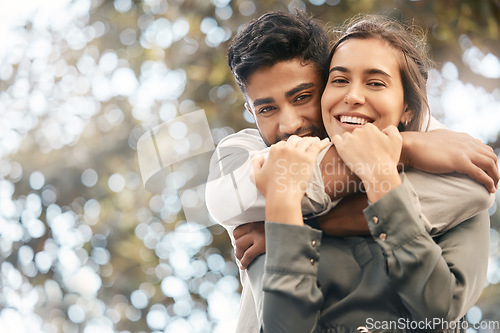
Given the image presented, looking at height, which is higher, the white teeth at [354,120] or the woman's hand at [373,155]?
the woman's hand at [373,155]

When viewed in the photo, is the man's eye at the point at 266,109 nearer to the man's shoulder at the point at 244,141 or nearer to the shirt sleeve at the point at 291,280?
the man's shoulder at the point at 244,141

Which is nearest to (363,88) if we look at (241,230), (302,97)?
(302,97)

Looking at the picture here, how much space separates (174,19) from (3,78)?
87cm

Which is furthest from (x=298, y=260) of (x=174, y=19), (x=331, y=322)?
(x=174, y=19)

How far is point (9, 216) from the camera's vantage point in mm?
2570

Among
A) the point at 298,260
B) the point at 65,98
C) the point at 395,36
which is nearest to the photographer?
the point at 298,260

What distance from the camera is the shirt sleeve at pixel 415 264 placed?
68 centimetres

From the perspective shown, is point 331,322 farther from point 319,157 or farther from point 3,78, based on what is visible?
point 3,78

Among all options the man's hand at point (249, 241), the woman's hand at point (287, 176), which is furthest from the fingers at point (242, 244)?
the woman's hand at point (287, 176)

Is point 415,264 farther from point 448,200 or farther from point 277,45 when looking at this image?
point 277,45

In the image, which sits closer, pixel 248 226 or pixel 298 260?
pixel 298 260

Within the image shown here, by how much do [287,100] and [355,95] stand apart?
0.14 meters

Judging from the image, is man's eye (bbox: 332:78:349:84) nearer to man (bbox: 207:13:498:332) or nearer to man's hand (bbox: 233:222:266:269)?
man (bbox: 207:13:498:332)

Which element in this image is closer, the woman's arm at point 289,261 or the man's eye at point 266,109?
the woman's arm at point 289,261
